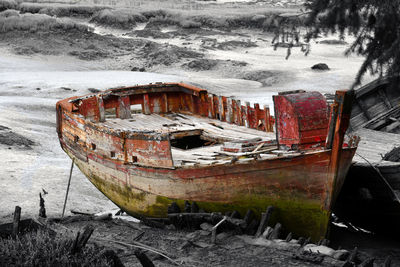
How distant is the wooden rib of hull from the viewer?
805 centimetres

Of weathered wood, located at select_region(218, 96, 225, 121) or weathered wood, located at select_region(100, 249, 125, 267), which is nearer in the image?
weathered wood, located at select_region(100, 249, 125, 267)

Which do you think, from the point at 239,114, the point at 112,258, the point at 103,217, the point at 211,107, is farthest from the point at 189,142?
the point at 112,258

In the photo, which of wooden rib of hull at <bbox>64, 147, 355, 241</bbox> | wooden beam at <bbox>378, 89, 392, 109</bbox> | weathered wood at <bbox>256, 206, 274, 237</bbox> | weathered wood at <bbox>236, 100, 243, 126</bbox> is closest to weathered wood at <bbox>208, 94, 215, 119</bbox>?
weathered wood at <bbox>236, 100, 243, 126</bbox>

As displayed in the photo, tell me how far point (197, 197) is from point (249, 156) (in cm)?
103

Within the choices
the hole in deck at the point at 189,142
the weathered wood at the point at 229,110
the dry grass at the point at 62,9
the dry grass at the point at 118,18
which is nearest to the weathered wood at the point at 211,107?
the weathered wood at the point at 229,110

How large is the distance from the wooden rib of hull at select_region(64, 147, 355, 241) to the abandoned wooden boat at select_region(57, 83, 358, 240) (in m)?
0.01

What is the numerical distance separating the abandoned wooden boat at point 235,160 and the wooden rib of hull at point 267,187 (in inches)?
0.6

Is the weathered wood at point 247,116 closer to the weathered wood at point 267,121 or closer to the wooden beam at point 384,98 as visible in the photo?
the weathered wood at point 267,121

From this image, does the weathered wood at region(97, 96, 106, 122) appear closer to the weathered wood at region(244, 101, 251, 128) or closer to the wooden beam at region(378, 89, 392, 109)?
the weathered wood at region(244, 101, 251, 128)

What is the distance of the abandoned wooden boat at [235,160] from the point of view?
26.5ft

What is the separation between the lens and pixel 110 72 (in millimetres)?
26641

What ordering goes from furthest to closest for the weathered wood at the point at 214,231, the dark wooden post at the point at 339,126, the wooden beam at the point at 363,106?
the wooden beam at the point at 363,106 → the weathered wood at the point at 214,231 → the dark wooden post at the point at 339,126

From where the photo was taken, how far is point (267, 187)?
8297 millimetres

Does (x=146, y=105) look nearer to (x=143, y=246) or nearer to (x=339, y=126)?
(x=143, y=246)
